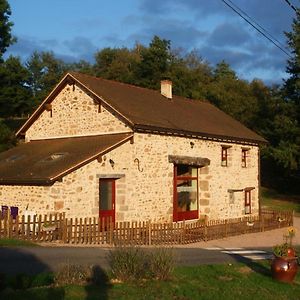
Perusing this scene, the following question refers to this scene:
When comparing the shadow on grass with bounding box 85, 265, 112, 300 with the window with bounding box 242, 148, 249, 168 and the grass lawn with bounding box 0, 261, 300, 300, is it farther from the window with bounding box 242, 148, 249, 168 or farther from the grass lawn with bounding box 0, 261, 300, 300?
the window with bounding box 242, 148, 249, 168

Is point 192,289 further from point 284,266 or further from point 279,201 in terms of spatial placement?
point 279,201

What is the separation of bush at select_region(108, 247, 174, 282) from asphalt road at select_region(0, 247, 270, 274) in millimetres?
1228

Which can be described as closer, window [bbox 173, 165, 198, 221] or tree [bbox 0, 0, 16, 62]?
window [bbox 173, 165, 198, 221]

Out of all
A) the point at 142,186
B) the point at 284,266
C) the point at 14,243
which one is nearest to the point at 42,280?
the point at 284,266

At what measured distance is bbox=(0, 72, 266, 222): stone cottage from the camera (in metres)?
20.0

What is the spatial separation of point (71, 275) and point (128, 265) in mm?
1239

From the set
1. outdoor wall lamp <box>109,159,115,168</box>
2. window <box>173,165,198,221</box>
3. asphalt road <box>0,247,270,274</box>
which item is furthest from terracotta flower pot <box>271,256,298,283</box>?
window <box>173,165,198,221</box>

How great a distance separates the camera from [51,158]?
2131 centimetres

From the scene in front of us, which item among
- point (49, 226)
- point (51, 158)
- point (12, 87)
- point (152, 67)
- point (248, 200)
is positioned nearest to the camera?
point (49, 226)

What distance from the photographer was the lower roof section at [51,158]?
19.3 meters

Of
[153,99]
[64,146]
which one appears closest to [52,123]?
[64,146]

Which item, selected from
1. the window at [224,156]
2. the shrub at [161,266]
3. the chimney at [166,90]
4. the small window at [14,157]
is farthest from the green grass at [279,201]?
the shrub at [161,266]

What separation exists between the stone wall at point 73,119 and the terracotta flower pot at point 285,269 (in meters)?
12.1

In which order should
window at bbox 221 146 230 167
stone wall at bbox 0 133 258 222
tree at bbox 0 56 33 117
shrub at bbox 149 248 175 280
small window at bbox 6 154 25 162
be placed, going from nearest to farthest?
shrub at bbox 149 248 175 280
stone wall at bbox 0 133 258 222
small window at bbox 6 154 25 162
window at bbox 221 146 230 167
tree at bbox 0 56 33 117
